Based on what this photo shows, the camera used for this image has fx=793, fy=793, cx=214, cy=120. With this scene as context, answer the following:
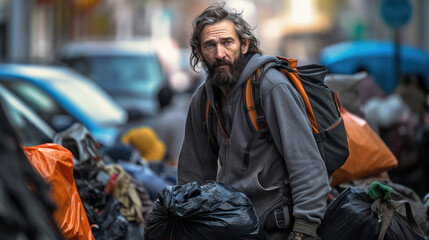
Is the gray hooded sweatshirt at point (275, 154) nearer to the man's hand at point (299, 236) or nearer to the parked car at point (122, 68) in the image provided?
the man's hand at point (299, 236)

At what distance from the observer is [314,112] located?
3.98 m

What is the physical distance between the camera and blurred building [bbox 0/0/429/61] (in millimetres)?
18891

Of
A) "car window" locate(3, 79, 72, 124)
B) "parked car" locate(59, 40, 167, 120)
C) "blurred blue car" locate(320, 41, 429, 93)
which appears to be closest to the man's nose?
"car window" locate(3, 79, 72, 124)

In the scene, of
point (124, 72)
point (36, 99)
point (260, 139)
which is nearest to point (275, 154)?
point (260, 139)

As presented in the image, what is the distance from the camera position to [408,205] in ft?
14.4

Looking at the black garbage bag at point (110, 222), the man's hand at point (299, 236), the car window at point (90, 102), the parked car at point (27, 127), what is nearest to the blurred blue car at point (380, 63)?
the car window at point (90, 102)

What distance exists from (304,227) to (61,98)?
702 centimetres

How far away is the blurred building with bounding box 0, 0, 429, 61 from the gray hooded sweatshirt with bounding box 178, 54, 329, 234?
840 millimetres

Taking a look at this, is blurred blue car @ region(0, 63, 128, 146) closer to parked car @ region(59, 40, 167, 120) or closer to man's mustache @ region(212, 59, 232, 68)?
parked car @ region(59, 40, 167, 120)

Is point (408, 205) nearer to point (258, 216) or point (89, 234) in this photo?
point (258, 216)

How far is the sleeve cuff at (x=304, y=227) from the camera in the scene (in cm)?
371

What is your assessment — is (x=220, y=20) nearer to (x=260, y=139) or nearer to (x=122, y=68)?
(x=260, y=139)

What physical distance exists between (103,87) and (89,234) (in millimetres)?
11920

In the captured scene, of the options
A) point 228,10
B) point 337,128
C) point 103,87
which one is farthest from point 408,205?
point 103,87
